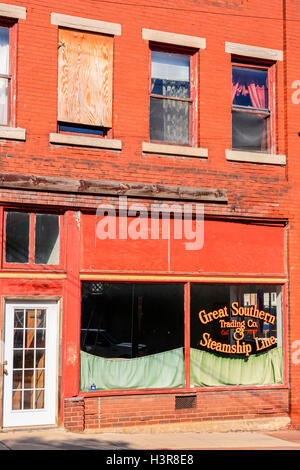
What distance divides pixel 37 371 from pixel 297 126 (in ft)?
22.8

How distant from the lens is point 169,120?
42.1ft

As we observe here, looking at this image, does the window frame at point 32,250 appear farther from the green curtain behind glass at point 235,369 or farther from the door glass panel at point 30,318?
the green curtain behind glass at point 235,369

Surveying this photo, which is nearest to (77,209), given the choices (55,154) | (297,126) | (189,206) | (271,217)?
(55,154)

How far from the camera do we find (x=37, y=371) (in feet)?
37.4

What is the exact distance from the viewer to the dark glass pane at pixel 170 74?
42.0 ft

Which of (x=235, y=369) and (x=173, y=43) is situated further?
(x=235, y=369)

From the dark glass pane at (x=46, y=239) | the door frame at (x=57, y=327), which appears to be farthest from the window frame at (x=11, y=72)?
the door frame at (x=57, y=327)

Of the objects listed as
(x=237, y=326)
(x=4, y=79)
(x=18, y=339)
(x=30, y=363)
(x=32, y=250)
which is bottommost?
(x=30, y=363)

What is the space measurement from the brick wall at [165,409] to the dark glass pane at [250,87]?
568 cm

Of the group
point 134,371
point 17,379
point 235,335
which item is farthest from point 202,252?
point 17,379

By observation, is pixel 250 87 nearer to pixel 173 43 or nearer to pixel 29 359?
pixel 173 43

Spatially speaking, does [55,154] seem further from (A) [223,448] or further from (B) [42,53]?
(A) [223,448]

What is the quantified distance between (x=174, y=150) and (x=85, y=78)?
81.9 inches

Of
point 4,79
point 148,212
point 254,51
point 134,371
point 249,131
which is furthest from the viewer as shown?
point 249,131
